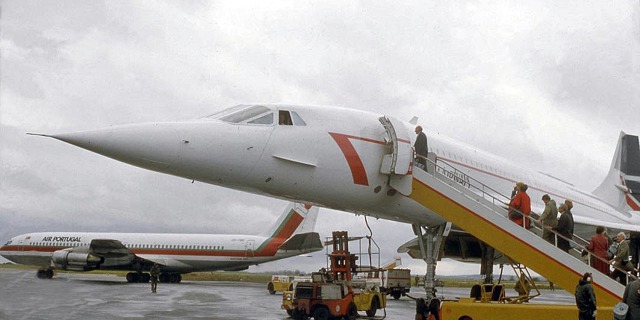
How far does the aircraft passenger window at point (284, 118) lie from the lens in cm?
1092

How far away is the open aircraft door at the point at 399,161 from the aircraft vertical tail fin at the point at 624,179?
1876 centimetres

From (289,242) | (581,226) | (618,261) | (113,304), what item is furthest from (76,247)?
(618,261)

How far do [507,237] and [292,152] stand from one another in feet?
13.1

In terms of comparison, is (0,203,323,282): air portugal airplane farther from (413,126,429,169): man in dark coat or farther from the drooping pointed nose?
the drooping pointed nose

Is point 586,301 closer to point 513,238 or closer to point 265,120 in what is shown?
point 513,238

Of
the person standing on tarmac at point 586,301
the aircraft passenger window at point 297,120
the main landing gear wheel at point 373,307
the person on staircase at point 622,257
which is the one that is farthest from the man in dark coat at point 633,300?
the main landing gear wheel at point 373,307

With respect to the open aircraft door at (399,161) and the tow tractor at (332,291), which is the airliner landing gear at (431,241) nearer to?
the open aircraft door at (399,161)

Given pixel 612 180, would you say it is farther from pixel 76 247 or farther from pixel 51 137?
pixel 76 247

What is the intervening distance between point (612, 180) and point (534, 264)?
19261 mm

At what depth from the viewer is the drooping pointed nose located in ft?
30.7

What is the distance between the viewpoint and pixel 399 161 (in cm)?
1156

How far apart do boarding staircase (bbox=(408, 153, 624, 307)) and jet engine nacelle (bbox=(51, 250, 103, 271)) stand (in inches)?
1281

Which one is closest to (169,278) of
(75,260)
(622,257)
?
(75,260)

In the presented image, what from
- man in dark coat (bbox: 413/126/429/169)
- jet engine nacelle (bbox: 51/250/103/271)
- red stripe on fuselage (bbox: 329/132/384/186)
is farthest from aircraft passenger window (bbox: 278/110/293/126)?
jet engine nacelle (bbox: 51/250/103/271)
